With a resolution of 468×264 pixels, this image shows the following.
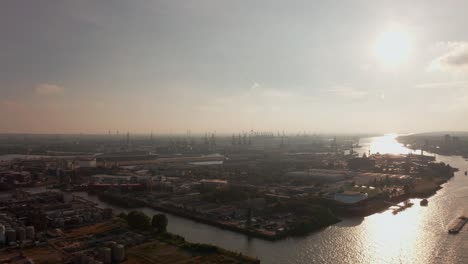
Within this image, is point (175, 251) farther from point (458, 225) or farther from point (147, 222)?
point (458, 225)

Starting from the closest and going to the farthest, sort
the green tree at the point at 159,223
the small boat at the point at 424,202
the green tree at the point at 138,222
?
1. the green tree at the point at 159,223
2. the green tree at the point at 138,222
3. the small boat at the point at 424,202

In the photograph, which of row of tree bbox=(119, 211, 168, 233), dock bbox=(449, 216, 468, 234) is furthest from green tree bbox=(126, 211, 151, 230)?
dock bbox=(449, 216, 468, 234)

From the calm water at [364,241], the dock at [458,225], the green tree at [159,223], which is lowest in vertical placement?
the calm water at [364,241]

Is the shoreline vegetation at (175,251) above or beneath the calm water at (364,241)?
above

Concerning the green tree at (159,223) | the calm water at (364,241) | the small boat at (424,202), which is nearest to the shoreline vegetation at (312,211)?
the calm water at (364,241)

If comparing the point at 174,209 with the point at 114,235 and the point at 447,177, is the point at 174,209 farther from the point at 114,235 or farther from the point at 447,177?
the point at 447,177

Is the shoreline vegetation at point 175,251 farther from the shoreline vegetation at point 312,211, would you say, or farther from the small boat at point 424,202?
the small boat at point 424,202

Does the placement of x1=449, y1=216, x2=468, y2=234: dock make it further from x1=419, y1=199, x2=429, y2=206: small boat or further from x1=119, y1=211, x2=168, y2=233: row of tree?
x1=119, y1=211, x2=168, y2=233: row of tree
